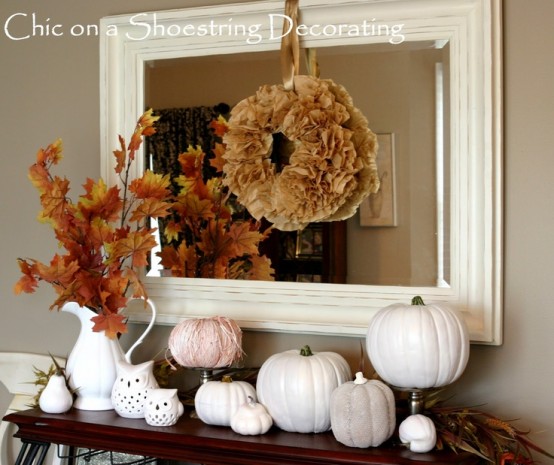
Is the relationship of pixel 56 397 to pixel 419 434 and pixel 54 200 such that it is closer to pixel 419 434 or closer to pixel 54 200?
pixel 54 200

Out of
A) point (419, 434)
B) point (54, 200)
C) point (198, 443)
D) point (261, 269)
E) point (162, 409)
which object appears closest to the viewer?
point (419, 434)

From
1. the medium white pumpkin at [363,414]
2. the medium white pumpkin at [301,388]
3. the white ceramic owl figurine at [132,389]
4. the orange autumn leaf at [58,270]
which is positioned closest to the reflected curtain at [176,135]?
the orange autumn leaf at [58,270]

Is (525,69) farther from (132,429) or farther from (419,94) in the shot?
(132,429)

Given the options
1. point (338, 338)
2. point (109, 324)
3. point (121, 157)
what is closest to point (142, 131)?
point (121, 157)

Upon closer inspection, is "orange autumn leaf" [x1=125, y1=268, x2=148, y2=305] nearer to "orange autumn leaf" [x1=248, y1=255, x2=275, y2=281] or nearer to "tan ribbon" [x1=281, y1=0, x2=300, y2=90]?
"orange autumn leaf" [x1=248, y1=255, x2=275, y2=281]

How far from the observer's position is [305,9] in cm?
196

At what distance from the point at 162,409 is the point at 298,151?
2.22 ft

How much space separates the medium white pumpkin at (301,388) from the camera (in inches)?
65.0

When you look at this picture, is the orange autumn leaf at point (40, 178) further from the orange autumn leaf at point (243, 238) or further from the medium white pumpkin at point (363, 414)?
the medium white pumpkin at point (363, 414)

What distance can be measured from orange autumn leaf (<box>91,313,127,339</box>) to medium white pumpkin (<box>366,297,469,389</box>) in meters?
0.61

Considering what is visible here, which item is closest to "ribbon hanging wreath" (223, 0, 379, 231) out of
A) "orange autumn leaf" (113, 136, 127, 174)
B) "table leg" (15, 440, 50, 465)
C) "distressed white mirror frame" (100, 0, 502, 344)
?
"distressed white mirror frame" (100, 0, 502, 344)

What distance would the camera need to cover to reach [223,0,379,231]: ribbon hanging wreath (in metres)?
1.88

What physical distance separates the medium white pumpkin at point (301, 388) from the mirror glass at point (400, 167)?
286 mm

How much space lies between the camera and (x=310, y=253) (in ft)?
6.37
